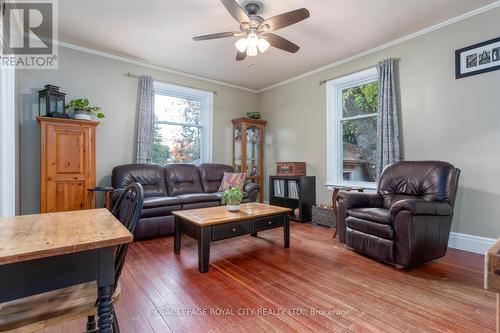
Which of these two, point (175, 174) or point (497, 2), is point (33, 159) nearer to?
point (175, 174)

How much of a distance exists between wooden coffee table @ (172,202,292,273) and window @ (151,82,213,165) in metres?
2.19

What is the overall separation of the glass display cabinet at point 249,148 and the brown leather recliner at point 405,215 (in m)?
2.59

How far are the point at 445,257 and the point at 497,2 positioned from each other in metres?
2.80

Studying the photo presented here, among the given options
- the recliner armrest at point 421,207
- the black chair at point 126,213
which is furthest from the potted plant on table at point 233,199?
the recliner armrest at point 421,207

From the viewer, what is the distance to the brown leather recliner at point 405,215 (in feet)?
7.73

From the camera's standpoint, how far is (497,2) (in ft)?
9.00

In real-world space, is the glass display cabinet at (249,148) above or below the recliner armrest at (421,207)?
above

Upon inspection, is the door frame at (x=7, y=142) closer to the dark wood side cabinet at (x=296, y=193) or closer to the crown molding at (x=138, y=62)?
the crown molding at (x=138, y=62)

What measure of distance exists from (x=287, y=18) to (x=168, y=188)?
305 centimetres

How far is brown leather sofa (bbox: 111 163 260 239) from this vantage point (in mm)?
3430

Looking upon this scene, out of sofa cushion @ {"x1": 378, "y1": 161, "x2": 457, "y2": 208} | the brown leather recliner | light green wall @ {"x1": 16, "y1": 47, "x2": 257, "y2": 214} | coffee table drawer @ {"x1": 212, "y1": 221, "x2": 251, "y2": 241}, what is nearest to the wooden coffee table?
coffee table drawer @ {"x1": 212, "y1": 221, "x2": 251, "y2": 241}

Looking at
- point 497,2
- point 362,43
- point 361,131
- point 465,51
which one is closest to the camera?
point 497,2

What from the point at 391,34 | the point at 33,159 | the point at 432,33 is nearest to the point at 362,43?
the point at 391,34

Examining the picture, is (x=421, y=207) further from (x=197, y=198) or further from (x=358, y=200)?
(x=197, y=198)
